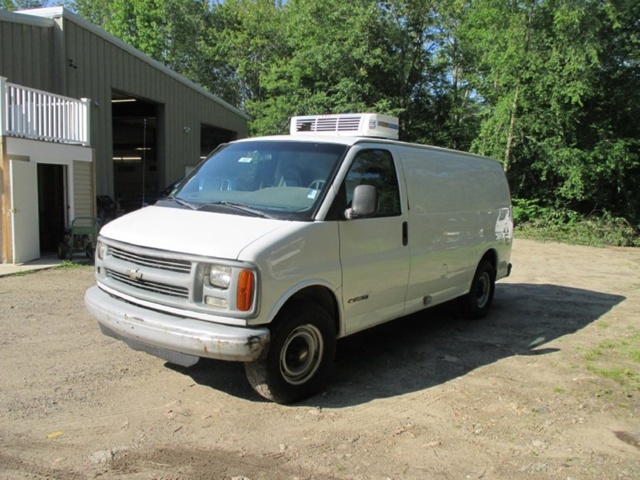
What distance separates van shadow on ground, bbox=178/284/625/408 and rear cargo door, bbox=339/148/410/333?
0.54 m

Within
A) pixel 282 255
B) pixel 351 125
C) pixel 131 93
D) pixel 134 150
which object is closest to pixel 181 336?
pixel 282 255

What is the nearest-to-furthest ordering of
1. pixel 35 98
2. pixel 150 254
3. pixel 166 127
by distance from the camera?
pixel 150 254 → pixel 35 98 → pixel 166 127

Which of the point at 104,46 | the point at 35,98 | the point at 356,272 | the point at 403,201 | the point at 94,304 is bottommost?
the point at 94,304

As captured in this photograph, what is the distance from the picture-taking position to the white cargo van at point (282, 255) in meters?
3.70

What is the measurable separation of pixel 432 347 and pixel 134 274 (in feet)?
11.2

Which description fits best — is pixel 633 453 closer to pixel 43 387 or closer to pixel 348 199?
pixel 348 199

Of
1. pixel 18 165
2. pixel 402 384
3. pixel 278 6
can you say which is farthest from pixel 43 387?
pixel 278 6

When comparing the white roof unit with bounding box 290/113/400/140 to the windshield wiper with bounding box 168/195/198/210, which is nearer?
the windshield wiper with bounding box 168/195/198/210

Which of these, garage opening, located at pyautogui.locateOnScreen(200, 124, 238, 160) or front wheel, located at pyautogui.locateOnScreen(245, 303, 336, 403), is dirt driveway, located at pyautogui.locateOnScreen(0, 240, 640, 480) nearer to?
front wheel, located at pyautogui.locateOnScreen(245, 303, 336, 403)

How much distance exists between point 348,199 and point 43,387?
3009mm

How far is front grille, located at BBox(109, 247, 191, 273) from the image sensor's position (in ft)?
12.4

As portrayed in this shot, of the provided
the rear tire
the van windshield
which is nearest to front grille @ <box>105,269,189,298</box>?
the van windshield

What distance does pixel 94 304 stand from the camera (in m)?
4.34

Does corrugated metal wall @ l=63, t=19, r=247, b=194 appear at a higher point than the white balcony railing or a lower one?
higher
